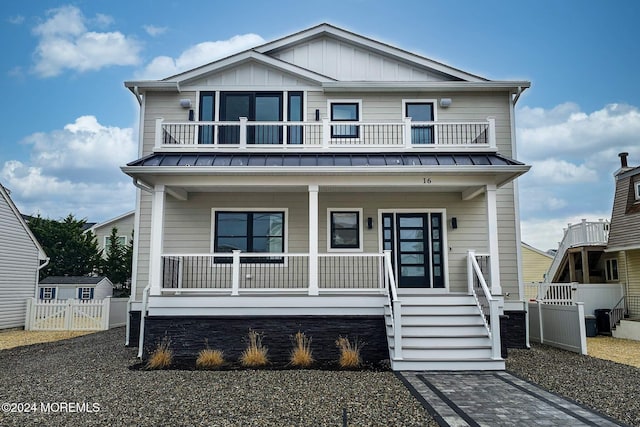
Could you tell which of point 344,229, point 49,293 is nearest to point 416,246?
point 344,229

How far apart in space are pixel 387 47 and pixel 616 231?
36.2 ft

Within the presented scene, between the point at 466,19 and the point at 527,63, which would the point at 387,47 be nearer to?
the point at 466,19

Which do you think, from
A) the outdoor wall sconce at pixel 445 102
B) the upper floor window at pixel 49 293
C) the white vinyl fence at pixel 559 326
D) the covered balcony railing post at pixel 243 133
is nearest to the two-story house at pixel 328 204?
the covered balcony railing post at pixel 243 133

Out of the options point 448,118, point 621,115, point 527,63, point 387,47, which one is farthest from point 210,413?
point 621,115

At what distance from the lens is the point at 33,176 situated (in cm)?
3412

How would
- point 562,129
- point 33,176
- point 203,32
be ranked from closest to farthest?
1. point 203,32
2. point 562,129
3. point 33,176

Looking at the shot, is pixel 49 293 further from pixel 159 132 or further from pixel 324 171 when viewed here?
pixel 324 171

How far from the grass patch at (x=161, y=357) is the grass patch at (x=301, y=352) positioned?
7.65ft

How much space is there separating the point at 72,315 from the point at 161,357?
9.60m

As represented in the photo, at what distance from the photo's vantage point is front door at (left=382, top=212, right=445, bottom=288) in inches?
453

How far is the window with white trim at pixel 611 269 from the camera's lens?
17.7 meters

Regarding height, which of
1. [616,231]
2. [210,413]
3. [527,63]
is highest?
[527,63]

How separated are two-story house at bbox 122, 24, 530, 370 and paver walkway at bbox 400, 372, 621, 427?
95 centimetres

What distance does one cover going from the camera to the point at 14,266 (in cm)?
1686
